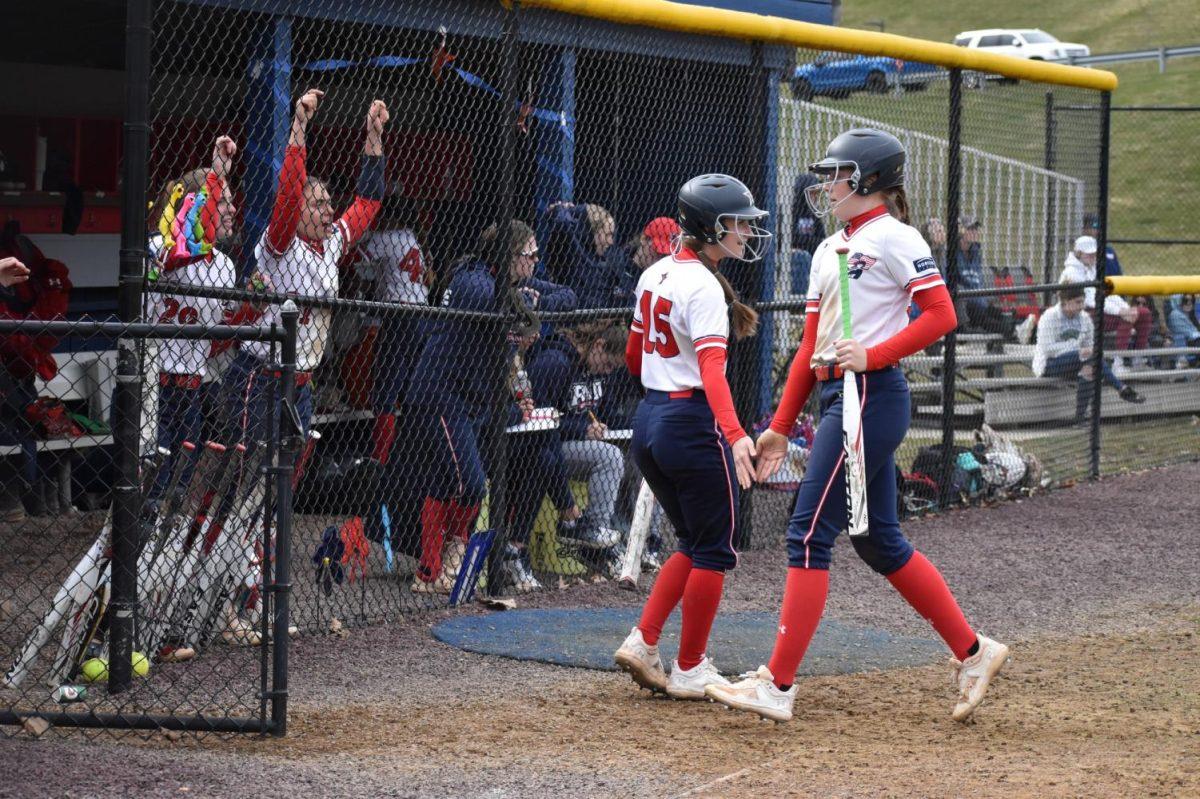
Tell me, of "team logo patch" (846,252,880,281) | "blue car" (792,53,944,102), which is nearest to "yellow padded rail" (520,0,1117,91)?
"blue car" (792,53,944,102)

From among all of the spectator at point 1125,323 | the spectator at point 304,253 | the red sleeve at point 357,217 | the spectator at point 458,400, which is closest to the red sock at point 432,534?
the spectator at point 458,400

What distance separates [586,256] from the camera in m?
8.11

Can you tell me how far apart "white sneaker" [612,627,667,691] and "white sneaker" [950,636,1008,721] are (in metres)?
1.04

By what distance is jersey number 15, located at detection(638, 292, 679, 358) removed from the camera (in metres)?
5.43

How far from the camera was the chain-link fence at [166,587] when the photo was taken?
15.7 ft

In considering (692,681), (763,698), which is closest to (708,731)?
(763,698)

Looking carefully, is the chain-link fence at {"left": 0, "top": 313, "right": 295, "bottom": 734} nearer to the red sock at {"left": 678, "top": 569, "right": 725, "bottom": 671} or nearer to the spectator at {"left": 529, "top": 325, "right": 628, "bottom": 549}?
the red sock at {"left": 678, "top": 569, "right": 725, "bottom": 671}

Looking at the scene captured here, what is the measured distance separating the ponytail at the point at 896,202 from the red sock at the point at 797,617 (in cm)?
127

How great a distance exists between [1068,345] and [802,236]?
2.73 meters

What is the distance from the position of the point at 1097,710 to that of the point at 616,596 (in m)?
2.66

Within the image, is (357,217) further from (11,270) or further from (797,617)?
(797,617)

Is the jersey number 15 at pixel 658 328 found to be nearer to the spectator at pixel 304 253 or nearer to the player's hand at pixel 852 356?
the player's hand at pixel 852 356

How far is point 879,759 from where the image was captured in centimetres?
468

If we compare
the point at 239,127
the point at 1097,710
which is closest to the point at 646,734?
the point at 1097,710
